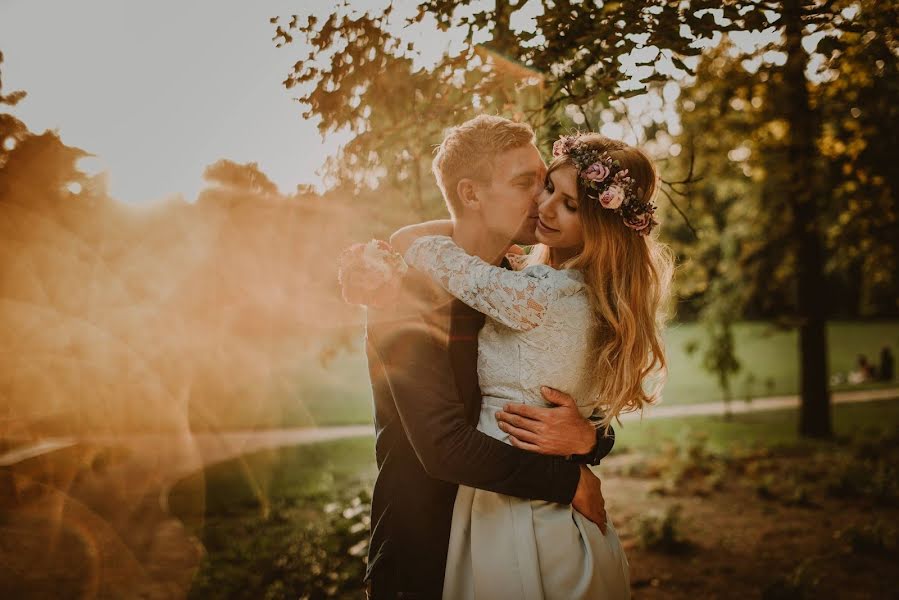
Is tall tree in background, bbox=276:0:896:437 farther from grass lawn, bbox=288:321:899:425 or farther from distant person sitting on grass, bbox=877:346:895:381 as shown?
distant person sitting on grass, bbox=877:346:895:381

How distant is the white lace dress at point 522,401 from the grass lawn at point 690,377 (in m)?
5.48

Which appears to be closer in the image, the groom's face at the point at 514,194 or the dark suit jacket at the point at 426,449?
the dark suit jacket at the point at 426,449

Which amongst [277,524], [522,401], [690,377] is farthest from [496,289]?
[690,377]

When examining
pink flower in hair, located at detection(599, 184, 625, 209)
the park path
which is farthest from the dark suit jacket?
the park path

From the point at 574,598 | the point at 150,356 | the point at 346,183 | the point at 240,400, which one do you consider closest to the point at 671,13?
the point at 346,183

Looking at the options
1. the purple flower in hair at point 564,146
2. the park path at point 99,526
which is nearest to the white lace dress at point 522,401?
the purple flower in hair at point 564,146

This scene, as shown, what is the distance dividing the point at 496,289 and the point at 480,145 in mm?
702

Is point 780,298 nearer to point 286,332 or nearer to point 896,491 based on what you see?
point 896,491

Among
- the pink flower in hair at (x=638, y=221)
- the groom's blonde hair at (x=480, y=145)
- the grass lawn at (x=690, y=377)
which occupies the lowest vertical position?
the grass lawn at (x=690, y=377)

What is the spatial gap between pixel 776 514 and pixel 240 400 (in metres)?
7.69

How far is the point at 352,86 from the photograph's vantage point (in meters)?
3.16

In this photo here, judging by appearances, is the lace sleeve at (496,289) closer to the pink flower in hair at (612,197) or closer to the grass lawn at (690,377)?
the pink flower in hair at (612,197)

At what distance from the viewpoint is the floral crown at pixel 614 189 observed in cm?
256

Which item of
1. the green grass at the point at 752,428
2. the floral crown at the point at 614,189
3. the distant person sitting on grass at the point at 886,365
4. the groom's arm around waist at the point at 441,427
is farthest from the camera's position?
the distant person sitting on grass at the point at 886,365
